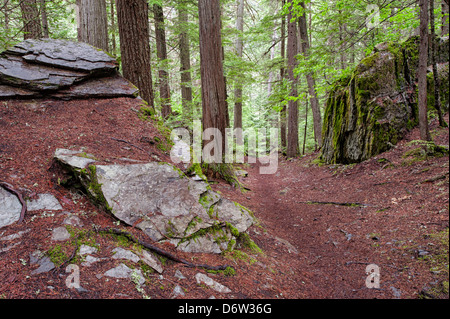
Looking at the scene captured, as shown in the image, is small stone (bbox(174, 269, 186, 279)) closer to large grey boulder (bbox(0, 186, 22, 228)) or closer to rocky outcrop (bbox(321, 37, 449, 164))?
large grey boulder (bbox(0, 186, 22, 228))

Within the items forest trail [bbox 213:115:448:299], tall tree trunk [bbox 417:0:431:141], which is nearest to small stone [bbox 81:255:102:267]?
forest trail [bbox 213:115:448:299]

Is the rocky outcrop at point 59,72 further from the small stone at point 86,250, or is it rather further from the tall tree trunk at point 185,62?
the tall tree trunk at point 185,62

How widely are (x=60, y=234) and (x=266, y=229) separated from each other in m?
3.41

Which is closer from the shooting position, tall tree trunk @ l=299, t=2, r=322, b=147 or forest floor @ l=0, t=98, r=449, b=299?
forest floor @ l=0, t=98, r=449, b=299

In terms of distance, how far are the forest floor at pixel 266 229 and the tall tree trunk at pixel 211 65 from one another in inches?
67.5

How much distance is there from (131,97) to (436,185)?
6554 millimetres

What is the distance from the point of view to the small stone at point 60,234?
2469 mm

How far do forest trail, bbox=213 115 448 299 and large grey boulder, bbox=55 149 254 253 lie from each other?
1.07m

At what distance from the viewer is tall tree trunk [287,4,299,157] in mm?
12688

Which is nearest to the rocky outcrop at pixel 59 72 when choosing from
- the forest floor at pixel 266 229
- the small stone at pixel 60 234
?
the forest floor at pixel 266 229

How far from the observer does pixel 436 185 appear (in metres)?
4.43

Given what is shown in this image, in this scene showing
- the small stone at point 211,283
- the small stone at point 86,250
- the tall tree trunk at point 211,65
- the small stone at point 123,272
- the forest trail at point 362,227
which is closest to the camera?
the small stone at point 123,272

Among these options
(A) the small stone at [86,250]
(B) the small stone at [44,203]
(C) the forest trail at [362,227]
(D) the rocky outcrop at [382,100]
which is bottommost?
(C) the forest trail at [362,227]

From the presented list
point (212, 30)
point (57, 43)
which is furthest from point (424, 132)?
point (57, 43)
